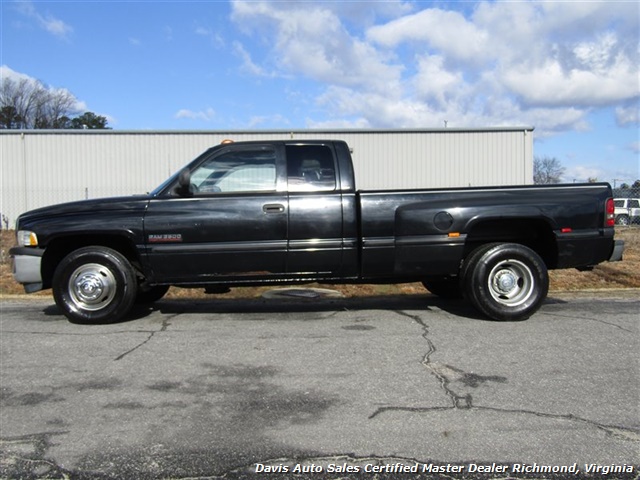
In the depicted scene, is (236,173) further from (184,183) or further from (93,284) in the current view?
(93,284)

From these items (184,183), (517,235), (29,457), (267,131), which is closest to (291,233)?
(184,183)

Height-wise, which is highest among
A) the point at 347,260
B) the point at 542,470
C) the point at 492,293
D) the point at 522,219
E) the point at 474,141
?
A: the point at 474,141

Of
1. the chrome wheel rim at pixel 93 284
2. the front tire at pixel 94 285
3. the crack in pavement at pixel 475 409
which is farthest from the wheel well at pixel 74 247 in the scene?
the crack in pavement at pixel 475 409

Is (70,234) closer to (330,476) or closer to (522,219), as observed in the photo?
(330,476)

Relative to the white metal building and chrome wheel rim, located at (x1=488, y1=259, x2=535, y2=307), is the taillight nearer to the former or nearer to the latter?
chrome wheel rim, located at (x1=488, y1=259, x2=535, y2=307)

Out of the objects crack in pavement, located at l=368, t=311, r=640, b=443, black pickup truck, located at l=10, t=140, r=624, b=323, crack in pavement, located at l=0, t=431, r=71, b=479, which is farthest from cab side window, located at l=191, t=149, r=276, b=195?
crack in pavement, located at l=0, t=431, r=71, b=479

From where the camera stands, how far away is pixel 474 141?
2359 centimetres

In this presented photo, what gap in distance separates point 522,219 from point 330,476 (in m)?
4.14

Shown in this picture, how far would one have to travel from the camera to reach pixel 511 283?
6.07 meters

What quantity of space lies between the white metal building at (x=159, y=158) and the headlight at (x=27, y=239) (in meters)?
17.2

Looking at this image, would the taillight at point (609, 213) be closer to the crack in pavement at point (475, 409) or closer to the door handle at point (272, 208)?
the crack in pavement at point (475, 409)

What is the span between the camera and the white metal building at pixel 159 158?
23.0 metres

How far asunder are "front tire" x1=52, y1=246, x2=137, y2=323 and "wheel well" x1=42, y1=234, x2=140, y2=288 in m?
0.14

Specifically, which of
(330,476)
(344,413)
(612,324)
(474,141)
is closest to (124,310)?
(344,413)
